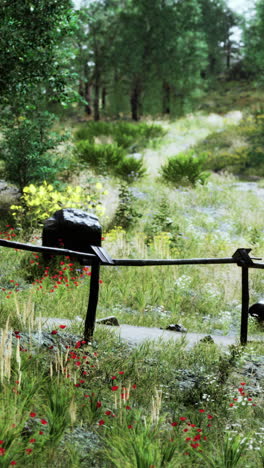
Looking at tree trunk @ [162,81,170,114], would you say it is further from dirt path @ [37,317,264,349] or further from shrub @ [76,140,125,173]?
dirt path @ [37,317,264,349]

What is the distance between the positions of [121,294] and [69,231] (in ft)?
4.75

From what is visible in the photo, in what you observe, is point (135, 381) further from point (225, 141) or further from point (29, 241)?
point (225, 141)

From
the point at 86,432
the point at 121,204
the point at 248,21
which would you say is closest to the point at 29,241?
the point at 121,204

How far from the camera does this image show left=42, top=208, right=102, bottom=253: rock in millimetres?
7039

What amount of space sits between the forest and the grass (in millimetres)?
15

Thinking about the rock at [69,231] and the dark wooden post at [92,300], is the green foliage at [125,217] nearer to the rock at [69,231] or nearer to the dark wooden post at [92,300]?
the rock at [69,231]

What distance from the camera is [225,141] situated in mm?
19281

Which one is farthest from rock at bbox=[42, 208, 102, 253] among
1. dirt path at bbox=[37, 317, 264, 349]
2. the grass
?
dirt path at bbox=[37, 317, 264, 349]

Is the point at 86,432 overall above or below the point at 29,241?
below

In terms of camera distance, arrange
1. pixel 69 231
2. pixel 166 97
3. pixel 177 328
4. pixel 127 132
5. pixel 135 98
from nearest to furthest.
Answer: pixel 177 328
pixel 69 231
pixel 127 132
pixel 135 98
pixel 166 97

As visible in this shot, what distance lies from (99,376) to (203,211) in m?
8.10

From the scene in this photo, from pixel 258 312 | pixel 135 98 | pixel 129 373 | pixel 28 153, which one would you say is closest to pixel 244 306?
pixel 129 373

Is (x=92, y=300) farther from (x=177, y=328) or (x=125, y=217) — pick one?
(x=125, y=217)

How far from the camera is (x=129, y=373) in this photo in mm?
3301
